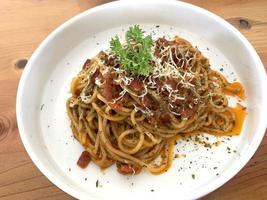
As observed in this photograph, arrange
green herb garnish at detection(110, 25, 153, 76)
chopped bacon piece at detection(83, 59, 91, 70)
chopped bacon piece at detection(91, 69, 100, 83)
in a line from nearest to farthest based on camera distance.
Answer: green herb garnish at detection(110, 25, 153, 76), chopped bacon piece at detection(91, 69, 100, 83), chopped bacon piece at detection(83, 59, 91, 70)

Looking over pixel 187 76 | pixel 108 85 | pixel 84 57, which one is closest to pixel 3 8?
pixel 84 57

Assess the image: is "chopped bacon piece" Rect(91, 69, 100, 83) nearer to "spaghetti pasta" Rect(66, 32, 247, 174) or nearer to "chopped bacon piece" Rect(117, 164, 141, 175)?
"spaghetti pasta" Rect(66, 32, 247, 174)

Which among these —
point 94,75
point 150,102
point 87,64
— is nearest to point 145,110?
point 150,102

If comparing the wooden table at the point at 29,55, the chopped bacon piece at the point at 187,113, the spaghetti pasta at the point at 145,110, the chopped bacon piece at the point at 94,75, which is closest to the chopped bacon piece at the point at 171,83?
the spaghetti pasta at the point at 145,110

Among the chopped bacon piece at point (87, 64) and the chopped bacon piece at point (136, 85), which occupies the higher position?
the chopped bacon piece at point (136, 85)

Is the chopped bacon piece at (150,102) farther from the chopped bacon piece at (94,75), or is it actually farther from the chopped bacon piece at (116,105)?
the chopped bacon piece at (94,75)

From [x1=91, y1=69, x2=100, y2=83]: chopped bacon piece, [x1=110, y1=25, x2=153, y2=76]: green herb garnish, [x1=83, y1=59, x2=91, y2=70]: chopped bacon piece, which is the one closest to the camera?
[x1=110, y1=25, x2=153, y2=76]: green herb garnish

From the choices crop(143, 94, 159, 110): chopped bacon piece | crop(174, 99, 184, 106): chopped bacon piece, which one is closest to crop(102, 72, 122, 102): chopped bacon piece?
crop(143, 94, 159, 110): chopped bacon piece
